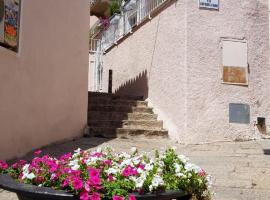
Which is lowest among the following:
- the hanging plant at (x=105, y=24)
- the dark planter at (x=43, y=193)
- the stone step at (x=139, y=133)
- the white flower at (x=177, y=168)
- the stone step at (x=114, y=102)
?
the stone step at (x=139, y=133)

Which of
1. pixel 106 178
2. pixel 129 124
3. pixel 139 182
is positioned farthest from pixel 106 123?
pixel 139 182

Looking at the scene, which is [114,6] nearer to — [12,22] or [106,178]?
[12,22]

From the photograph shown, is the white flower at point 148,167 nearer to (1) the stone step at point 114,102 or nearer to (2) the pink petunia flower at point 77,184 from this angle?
(2) the pink petunia flower at point 77,184

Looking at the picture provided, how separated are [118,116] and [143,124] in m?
0.68

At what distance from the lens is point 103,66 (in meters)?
14.5

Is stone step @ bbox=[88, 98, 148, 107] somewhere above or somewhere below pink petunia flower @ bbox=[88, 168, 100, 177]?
above

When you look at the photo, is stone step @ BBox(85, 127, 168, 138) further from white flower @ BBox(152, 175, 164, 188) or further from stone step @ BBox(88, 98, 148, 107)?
white flower @ BBox(152, 175, 164, 188)

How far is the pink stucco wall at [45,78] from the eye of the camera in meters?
5.97

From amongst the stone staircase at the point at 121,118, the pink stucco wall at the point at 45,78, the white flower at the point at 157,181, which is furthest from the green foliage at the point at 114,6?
the white flower at the point at 157,181

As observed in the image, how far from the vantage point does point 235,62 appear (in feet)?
27.4

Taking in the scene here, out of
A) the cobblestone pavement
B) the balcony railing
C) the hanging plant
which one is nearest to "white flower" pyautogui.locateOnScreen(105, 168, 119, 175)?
A: the cobblestone pavement

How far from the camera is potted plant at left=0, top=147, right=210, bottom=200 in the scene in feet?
7.27

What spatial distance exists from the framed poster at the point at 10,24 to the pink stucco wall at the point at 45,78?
14 centimetres

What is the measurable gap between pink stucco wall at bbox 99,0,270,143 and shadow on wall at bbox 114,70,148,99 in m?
1.35
